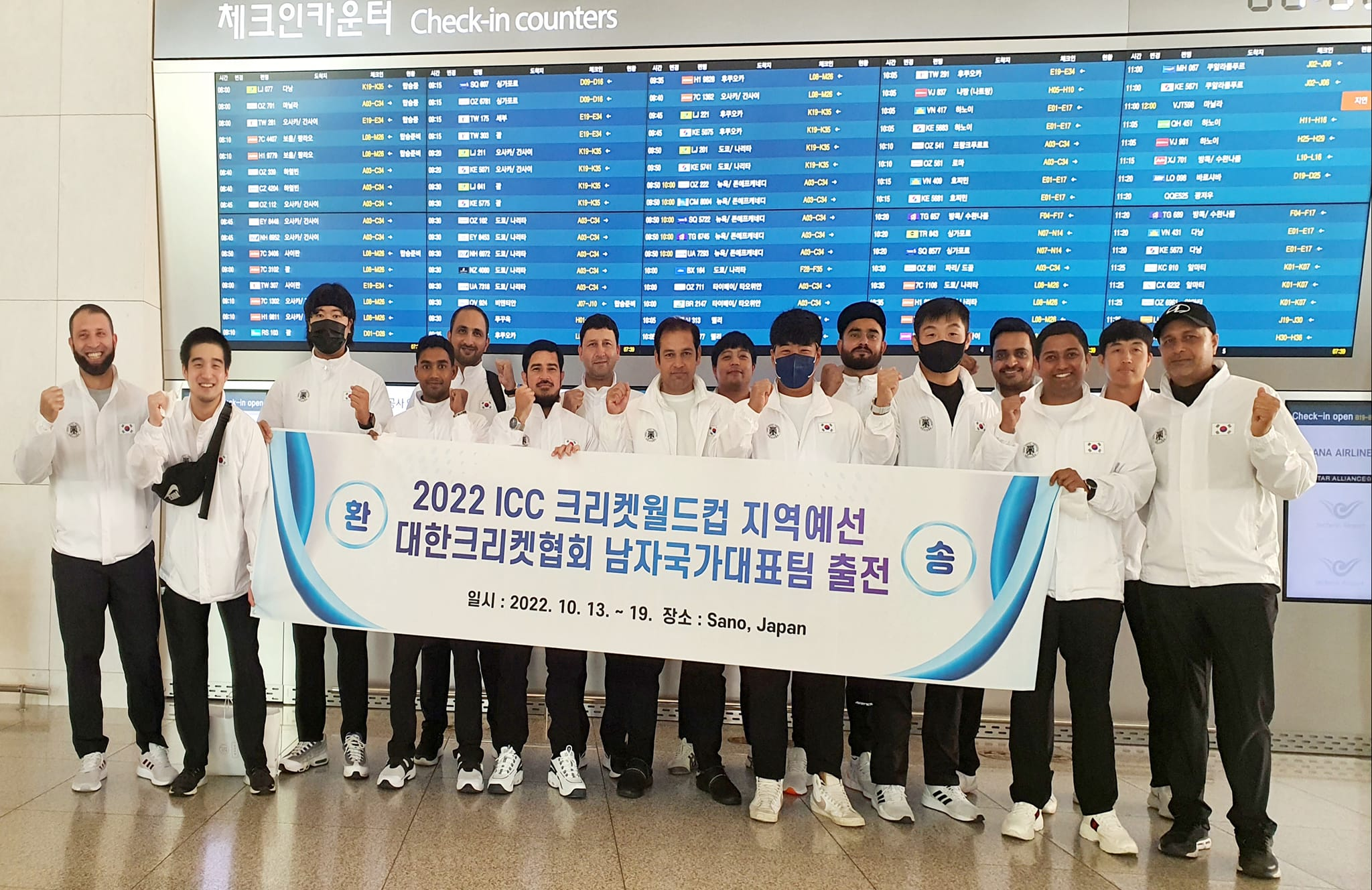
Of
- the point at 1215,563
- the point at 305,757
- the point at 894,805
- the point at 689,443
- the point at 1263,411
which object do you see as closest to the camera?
the point at 1263,411

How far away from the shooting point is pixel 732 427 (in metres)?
3.11

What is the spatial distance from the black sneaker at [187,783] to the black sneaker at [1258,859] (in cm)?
407

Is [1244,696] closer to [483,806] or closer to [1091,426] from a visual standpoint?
[1091,426]

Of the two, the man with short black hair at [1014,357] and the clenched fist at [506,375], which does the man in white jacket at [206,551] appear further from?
the man with short black hair at [1014,357]

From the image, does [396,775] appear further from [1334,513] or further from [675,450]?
[1334,513]

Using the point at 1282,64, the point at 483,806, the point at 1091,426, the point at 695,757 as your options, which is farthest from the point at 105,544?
the point at 1282,64

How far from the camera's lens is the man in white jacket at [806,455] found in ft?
9.73

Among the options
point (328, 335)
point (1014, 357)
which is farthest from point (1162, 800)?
point (328, 335)

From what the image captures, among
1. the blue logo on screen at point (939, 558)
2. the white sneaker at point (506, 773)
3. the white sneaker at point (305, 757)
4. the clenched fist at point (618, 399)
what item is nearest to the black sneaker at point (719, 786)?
the white sneaker at point (506, 773)

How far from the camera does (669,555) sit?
9.78ft

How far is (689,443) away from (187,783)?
2.47 m

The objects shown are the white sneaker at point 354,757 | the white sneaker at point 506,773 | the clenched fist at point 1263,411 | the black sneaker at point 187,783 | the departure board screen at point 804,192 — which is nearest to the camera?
the clenched fist at point 1263,411

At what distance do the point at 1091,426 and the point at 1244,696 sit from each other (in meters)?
1.11

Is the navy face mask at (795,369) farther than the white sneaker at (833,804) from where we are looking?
Yes
